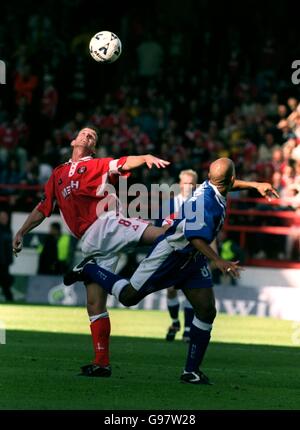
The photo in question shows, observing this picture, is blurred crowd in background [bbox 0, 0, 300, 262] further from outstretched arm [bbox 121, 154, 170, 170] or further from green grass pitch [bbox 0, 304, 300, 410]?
outstretched arm [bbox 121, 154, 170, 170]

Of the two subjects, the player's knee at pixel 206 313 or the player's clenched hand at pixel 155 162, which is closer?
the player's clenched hand at pixel 155 162

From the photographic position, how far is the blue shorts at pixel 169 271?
435 inches

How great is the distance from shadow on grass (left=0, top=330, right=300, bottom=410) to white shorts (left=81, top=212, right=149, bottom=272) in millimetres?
1121

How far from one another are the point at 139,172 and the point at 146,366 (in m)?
13.9

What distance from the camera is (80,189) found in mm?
11609

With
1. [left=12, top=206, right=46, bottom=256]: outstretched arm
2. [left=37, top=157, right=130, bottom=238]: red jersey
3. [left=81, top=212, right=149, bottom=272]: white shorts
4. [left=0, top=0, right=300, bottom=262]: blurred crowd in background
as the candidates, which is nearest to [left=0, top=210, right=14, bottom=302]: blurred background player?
[left=0, top=0, right=300, bottom=262]: blurred crowd in background

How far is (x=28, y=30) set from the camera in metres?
33.3

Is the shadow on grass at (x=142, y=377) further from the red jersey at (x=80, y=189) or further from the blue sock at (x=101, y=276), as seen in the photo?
the red jersey at (x=80, y=189)

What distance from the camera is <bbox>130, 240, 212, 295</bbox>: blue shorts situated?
36.3 feet

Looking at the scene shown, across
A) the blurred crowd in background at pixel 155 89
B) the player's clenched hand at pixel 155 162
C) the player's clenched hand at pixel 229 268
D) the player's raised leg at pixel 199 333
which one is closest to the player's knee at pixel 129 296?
the player's raised leg at pixel 199 333

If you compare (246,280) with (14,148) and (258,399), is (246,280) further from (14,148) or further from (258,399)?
(258,399)

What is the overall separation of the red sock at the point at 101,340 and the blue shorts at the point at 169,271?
525mm

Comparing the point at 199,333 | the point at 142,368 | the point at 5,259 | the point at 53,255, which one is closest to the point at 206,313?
the point at 199,333
